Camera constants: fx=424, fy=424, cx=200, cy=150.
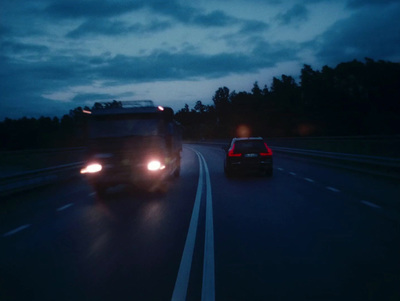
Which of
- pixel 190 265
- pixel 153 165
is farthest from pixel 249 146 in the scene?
pixel 190 265

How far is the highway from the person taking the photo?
15.6ft

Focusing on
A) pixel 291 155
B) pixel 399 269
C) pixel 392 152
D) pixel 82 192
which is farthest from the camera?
pixel 291 155

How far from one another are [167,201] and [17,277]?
6.68m

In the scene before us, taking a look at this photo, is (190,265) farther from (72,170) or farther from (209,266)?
(72,170)

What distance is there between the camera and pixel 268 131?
255ft

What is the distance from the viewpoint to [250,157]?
18078 mm

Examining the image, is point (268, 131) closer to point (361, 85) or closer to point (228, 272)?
point (361, 85)

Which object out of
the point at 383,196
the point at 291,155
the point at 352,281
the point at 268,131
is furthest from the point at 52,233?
the point at 268,131

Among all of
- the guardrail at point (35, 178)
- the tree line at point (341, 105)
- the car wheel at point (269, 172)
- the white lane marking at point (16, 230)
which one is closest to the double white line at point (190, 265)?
the white lane marking at point (16, 230)

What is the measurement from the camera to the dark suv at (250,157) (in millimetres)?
18047

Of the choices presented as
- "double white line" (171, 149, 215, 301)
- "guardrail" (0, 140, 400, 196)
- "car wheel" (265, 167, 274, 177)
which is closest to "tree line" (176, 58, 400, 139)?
"guardrail" (0, 140, 400, 196)

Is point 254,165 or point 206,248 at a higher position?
point 206,248

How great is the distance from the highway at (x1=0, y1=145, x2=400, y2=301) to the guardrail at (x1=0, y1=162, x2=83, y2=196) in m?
2.00

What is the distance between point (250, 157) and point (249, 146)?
50cm
